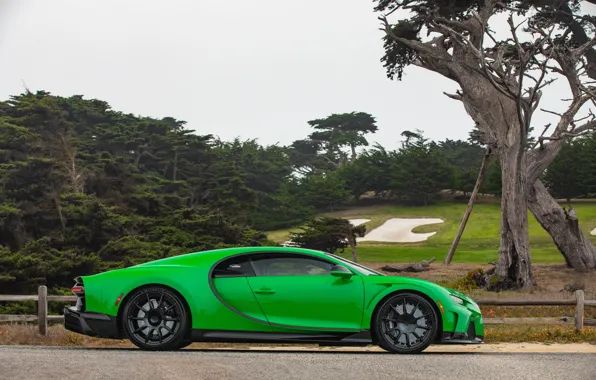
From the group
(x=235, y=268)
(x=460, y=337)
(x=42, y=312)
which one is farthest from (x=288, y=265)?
(x=42, y=312)

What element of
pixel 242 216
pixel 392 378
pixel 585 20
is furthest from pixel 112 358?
pixel 242 216

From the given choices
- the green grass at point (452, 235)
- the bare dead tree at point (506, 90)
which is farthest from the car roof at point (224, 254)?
the green grass at point (452, 235)

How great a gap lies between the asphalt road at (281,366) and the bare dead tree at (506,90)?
63.9ft

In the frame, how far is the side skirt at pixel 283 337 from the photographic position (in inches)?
398

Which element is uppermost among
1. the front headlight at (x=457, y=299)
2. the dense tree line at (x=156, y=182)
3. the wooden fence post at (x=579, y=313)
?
the dense tree line at (x=156, y=182)

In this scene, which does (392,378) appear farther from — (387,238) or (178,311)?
(387,238)

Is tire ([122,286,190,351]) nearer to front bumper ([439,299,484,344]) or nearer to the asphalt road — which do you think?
the asphalt road

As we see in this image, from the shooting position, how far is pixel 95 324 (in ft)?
33.7

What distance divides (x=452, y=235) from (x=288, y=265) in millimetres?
53804

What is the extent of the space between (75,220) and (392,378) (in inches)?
1286

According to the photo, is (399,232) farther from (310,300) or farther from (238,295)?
(238,295)

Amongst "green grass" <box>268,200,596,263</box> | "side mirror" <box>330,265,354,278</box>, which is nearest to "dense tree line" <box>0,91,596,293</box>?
"green grass" <box>268,200,596,263</box>

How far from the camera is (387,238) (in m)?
62.8

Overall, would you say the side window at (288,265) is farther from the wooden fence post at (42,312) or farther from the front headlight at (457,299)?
the wooden fence post at (42,312)
